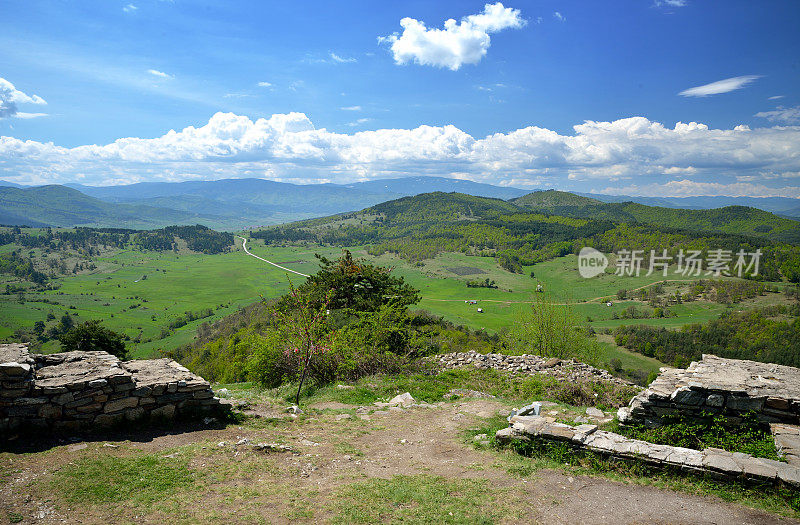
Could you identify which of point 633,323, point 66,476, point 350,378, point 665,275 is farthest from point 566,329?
point 665,275

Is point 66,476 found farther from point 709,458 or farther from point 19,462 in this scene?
point 709,458

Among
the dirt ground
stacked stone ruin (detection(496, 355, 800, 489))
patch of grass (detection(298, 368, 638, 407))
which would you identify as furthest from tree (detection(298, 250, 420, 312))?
stacked stone ruin (detection(496, 355, 800, 489))

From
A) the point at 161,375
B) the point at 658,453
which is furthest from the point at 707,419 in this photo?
the point at 161,375

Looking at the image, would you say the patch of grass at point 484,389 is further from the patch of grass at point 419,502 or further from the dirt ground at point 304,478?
the patch of grass at point 419,502

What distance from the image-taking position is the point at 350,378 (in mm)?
18547

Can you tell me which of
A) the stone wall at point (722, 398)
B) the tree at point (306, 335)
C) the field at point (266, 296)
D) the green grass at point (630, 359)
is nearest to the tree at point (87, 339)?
the tree at point (306, 335)

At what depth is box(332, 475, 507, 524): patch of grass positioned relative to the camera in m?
6.96

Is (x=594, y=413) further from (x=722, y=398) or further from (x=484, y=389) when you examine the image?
(x=484, y=389)

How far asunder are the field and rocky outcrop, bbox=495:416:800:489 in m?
77.8

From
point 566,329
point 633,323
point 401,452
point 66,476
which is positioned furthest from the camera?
point 633,323

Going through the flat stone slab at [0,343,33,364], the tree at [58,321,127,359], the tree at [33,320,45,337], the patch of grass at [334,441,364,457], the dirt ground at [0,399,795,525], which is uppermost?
the flat stone slab at [0,343,33,364]

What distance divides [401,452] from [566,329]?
2410 cm

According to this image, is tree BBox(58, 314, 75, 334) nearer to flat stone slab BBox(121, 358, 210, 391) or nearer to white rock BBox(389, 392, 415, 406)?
flat stone slab BBox(121, 358, 210, 391)

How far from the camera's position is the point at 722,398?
9.89 metres
